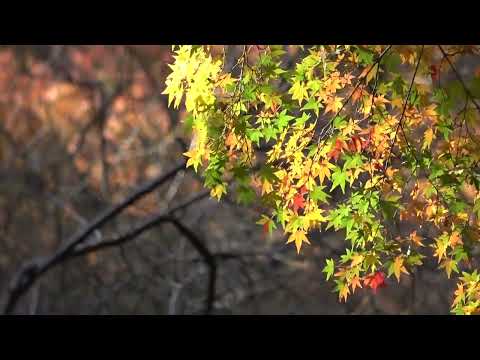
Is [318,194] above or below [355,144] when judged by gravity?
below

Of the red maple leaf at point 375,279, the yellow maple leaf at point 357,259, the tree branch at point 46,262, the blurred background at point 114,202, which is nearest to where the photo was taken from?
the yellow maple leaf at point 357,259

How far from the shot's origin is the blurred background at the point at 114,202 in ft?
28.5

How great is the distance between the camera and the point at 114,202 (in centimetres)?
954

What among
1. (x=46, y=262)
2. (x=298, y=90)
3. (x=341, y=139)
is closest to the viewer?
(x=341, y=139)

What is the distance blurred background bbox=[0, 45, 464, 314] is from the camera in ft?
28.5

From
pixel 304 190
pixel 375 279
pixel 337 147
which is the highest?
pixel 337 147

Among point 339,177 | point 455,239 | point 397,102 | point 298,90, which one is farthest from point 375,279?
point 298,90

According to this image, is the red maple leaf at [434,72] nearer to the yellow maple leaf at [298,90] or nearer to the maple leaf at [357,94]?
the maple leaf at [357,94]

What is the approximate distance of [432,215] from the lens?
2.76 metres

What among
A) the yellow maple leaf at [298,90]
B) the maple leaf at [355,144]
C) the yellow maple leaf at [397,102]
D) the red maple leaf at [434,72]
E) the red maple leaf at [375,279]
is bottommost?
the red maple leaf at [375,279]

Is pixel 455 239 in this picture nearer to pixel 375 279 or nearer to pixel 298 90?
pixel 375 279

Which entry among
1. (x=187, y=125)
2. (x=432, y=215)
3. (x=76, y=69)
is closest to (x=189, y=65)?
(x=187, y=125)

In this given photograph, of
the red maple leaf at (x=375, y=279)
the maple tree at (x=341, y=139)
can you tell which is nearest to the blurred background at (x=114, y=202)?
the red maple leaf at (x=375, y=279)
